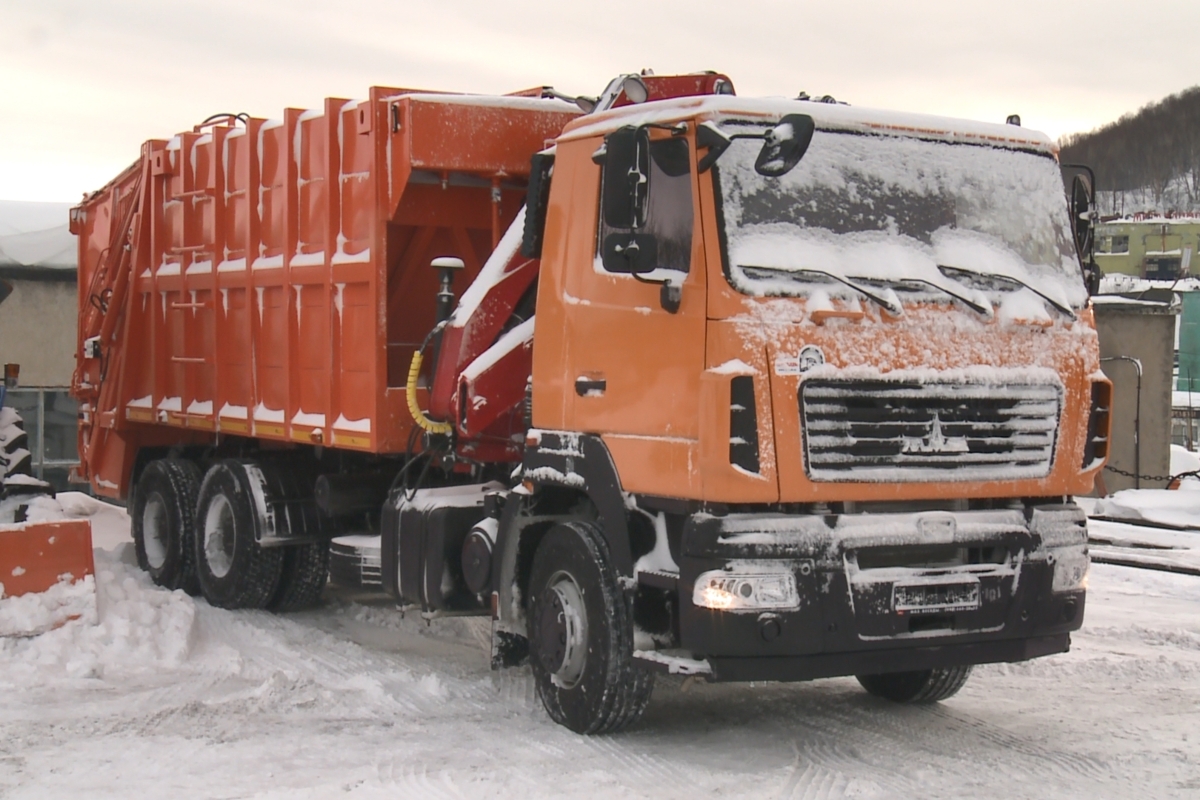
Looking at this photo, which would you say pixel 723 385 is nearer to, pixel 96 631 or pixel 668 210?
pixel 668 210

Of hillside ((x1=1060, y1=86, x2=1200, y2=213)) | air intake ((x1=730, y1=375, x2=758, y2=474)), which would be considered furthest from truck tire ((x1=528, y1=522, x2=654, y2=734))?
hillside ((x1=1060, y1=86, x2=1200, y2=213))

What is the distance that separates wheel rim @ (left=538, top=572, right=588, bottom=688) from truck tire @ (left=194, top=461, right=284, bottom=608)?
11.7 feet

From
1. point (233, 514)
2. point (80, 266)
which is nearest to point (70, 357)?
point (80, 266)

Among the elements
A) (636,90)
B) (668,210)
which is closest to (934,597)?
(668,210)

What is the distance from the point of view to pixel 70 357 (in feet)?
75.5

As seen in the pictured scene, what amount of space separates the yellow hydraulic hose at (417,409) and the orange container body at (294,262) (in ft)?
1.19

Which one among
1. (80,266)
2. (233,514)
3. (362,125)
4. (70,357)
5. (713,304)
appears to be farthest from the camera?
(70,357)

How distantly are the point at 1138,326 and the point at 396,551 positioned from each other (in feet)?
60.2

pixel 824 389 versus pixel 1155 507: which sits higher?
pixel 824 389

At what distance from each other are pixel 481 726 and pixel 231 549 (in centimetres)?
385

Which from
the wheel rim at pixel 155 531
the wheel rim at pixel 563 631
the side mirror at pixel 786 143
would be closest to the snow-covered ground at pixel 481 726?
the wheel rim at pixel 563 631

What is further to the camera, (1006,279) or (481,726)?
(481,726)

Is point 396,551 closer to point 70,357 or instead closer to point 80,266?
point 80,266

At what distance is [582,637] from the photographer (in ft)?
21.4
